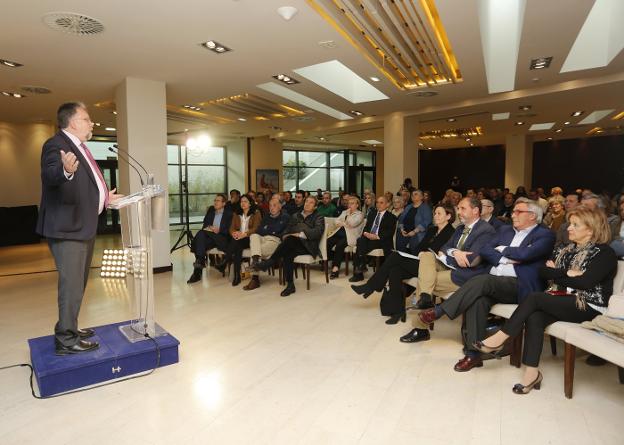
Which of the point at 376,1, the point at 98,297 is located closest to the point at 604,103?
the point at 376,1

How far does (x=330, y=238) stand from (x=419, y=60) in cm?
295

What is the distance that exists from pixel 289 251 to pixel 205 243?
1479 millimetres

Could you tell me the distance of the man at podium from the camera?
9.44 feet

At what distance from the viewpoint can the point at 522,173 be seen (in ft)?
49.8

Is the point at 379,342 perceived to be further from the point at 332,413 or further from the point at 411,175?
the point at 411,175

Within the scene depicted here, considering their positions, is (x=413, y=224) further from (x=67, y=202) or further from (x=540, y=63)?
(x=67, y=202)

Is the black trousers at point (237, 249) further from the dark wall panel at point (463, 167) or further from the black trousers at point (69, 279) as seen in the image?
the dark wall panel at point (463, 167)

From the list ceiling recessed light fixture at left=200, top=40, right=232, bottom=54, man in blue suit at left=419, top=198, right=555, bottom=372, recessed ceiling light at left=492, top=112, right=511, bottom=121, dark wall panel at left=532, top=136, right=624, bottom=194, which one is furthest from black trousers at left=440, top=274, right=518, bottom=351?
dark wall panel at left=532, top=136, right=624, bottom=194

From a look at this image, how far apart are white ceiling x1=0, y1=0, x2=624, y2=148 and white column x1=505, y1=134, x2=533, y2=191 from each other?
5437mm

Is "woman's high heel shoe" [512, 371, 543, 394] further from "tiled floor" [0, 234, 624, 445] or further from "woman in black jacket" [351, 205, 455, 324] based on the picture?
"woman in black jacket" [351, 205, 455, 324]

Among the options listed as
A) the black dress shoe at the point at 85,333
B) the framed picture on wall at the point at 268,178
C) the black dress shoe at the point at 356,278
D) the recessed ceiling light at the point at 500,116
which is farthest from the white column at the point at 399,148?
the black dress shoe at the point at 85,333

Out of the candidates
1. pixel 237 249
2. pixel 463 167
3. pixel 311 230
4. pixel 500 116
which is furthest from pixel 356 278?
pixel 463 167

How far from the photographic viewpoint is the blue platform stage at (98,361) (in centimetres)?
288

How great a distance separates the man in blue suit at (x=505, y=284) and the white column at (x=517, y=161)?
12972mm
